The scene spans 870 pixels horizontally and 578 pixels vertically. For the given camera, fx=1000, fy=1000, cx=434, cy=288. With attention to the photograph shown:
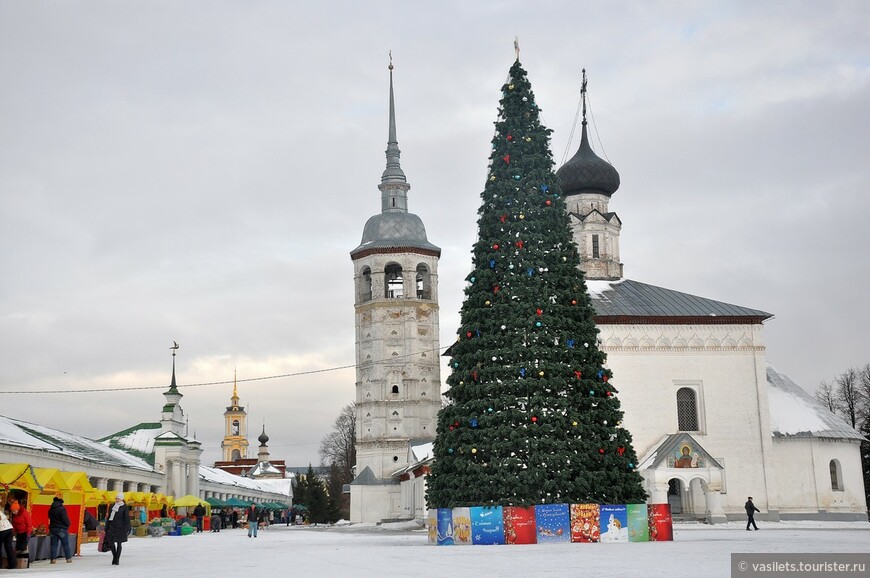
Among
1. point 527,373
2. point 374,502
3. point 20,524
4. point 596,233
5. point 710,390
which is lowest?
point 374,502

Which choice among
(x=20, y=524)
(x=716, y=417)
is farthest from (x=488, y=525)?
(x=716, y=417)

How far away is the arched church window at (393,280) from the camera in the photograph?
254 feet

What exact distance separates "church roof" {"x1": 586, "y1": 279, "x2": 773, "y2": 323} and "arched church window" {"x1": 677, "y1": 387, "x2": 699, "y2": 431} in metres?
3.48

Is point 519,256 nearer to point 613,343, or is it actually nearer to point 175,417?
point 613,343

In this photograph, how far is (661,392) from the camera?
4484cm

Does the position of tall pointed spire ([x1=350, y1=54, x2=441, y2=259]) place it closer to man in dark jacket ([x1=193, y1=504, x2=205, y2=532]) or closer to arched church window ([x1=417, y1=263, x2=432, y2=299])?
arched church window ([x1=417, y1=263, x2=432, y2=299])

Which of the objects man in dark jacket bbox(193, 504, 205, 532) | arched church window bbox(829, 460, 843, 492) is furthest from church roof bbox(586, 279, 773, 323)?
man in dark jacket bbox(193, 504, 205, 532)

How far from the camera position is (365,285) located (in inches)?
3100

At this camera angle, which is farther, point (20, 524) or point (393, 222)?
point (393, 222)

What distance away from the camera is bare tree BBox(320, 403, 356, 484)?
97556 millimetres

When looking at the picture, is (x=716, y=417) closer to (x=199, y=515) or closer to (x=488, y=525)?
(x=488, y=525)

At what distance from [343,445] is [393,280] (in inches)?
1336

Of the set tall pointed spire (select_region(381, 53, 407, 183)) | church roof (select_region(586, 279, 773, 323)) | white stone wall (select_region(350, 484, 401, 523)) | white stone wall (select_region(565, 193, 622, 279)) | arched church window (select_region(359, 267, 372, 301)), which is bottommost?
white stone wall (select_region(350, 484, 401, 523))

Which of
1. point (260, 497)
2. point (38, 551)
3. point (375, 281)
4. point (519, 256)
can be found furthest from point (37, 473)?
point (260, 497)
